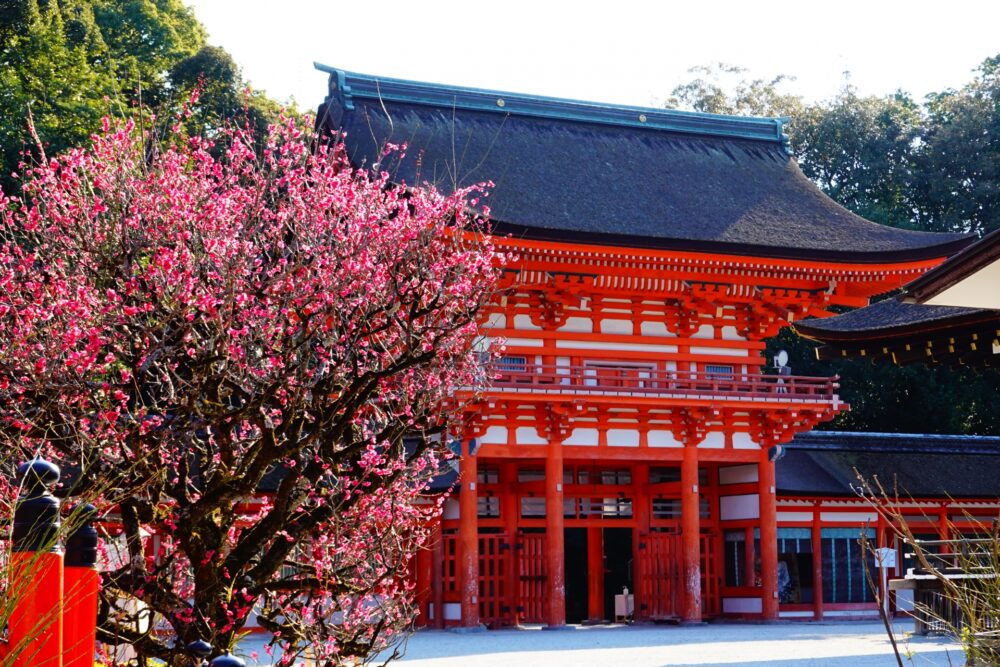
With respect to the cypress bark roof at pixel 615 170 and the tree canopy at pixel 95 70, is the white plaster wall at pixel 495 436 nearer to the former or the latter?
the cypress bark roof at pixel 615 170

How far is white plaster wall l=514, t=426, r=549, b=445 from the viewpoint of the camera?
21609mm

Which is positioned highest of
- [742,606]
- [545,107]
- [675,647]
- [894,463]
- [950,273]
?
[545,107]

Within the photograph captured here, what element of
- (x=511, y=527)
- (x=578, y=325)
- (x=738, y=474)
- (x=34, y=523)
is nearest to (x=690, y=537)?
(x=738, y=474)

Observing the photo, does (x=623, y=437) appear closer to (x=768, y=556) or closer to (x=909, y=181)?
(x=768, y=556)

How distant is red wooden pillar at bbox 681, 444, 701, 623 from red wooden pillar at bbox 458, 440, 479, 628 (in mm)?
3768

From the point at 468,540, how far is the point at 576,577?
4.19 m

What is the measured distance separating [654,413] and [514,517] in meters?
3.11

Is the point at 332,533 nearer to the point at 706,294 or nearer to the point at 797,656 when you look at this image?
the point at 797,656

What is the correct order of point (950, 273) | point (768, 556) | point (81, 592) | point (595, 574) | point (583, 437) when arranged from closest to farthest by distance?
point (81, 592), point (950, 273), point (583, 437), point (768, 556), point (595, 574)

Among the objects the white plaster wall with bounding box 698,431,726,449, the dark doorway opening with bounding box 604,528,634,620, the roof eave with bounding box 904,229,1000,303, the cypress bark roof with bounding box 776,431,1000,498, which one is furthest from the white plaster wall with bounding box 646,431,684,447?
the roof eave with bounding box 904,229,1000,303

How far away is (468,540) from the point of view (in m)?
21.0

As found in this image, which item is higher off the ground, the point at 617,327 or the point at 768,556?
the point at 617,327

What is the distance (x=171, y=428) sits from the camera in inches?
355

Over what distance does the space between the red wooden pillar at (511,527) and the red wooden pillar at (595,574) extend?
175cm
